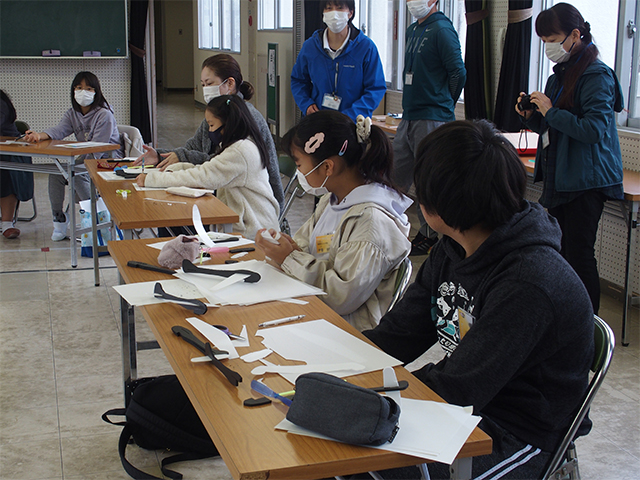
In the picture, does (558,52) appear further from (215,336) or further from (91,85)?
(91,85)

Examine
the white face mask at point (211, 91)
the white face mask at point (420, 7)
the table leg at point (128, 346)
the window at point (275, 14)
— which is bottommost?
the table leg at point (128, 346)

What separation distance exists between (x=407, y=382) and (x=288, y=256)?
79cm

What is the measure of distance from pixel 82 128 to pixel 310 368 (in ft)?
13.4

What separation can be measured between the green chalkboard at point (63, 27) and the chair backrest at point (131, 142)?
251cm

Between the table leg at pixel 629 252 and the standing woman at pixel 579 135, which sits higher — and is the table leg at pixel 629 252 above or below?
below

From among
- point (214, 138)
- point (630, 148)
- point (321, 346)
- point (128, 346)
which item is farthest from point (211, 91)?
point (321, 346)

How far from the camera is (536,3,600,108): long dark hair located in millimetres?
2900

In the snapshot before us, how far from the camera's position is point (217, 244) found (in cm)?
216

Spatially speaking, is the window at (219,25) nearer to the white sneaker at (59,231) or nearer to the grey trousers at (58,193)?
the grey trousers at (58,193)

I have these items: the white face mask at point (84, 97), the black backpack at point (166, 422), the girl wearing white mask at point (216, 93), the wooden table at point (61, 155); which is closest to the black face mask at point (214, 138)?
the girl wearing white mask at point (216, 93)

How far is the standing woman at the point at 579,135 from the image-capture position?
2850mm

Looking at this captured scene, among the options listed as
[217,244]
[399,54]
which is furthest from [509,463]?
[399,54]

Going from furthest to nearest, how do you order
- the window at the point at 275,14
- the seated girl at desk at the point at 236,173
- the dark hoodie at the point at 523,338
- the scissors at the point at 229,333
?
the window at the point at 275,14 → the seated girl at desk at the point at 236,173 → the scissors at the point at 229,333 → the dark hoodie at the point at 523,338

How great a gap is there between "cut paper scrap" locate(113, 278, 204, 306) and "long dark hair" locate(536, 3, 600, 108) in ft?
6.65
